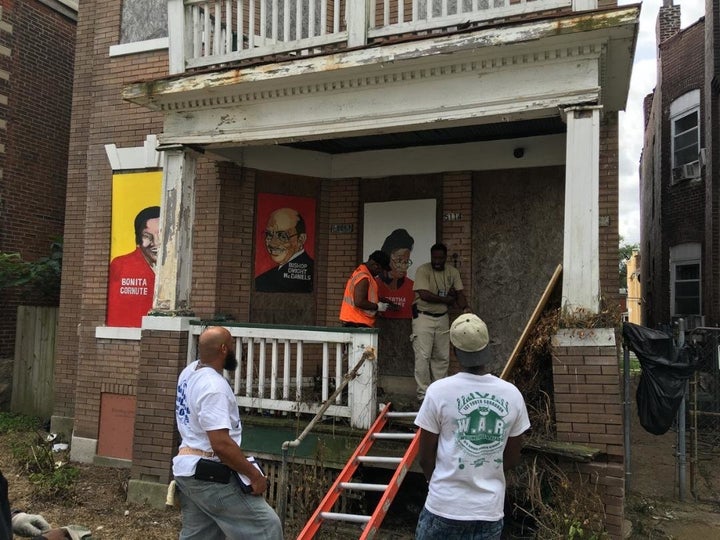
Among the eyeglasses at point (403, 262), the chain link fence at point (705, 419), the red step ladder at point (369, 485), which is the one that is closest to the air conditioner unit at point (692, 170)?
the chain link fence at point (705, 419)

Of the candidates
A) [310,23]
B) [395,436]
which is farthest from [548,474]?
[310,23]

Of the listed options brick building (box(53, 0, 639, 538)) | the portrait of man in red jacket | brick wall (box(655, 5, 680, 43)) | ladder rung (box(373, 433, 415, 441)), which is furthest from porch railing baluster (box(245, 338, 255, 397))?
brick wall (box(655, 5, 680, 43))

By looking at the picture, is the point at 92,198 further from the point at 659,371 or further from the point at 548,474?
the point at 659,371

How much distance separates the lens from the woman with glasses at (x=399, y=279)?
24.8 feet

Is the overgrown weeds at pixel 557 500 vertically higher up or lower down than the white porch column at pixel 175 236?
lower down

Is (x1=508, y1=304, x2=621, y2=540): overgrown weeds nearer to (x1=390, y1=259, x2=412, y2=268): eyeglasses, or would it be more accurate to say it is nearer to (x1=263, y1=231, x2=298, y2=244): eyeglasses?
(x1=390, y1=259, x2=412, y2=268): eyeglasses

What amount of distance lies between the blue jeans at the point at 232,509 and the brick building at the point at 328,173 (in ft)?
8.19

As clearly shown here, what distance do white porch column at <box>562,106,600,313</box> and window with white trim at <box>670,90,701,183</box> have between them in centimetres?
1095

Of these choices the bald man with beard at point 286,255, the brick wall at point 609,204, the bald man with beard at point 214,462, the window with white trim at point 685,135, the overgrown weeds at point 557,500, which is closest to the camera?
the bald man with beard at point 214,462

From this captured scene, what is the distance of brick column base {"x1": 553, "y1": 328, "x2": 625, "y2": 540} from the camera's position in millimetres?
4516

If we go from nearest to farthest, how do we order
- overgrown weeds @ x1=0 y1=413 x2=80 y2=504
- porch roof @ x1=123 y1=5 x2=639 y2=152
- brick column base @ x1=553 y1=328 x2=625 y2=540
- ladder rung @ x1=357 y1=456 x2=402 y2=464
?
brick column base @ x1=553 y1=328 x2=625 y2=540, ladder rung @ x1=357 y1=456 x2=402 y2=464, porch roof @ x1=123 y1=5 x2=639 y2=152, overgrown weeds @ x1=0 y1=413 x2=80 y2=504

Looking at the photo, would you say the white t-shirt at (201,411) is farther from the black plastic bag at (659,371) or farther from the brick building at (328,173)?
the black plastic bag at (659,371)

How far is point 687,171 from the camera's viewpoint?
47.4 ft

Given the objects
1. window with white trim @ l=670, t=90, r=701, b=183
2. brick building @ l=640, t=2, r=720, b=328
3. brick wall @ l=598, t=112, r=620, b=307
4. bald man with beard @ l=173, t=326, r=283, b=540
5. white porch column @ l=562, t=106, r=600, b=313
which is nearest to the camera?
bald man with beard @ l=173, t=326, r=283, b=540
